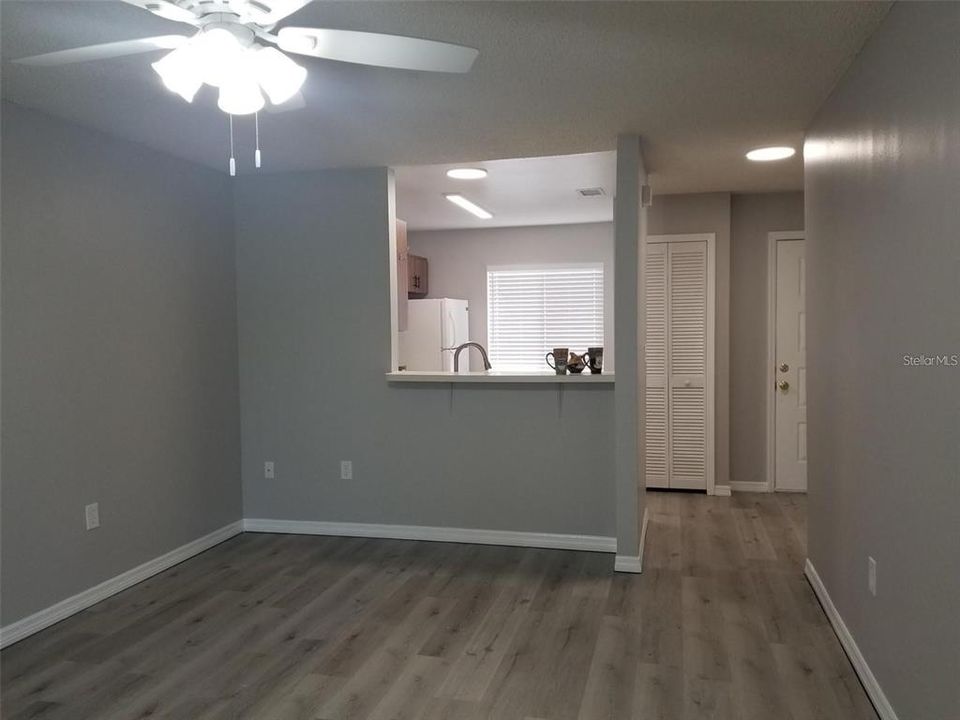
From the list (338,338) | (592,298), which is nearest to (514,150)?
(338,338)

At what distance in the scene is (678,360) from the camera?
5652mm

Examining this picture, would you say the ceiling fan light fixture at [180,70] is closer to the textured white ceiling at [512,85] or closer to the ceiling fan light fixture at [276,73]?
the ceiling fan light fixture at [276,73]

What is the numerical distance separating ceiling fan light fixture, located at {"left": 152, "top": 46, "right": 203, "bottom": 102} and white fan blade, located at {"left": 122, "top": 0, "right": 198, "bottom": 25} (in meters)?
0.10

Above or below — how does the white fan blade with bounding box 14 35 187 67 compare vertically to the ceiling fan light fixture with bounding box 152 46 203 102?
above

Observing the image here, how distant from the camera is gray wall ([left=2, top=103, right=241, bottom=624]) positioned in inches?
121

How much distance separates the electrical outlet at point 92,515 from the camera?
3.41 meters

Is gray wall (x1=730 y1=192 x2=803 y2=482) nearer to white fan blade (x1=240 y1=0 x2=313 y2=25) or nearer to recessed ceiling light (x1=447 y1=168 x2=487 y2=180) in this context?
recessed ceiling light (x1=447 y1=168 x2=487 y2=180)

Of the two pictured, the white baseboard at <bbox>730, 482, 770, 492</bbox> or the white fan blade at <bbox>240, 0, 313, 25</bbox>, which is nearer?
the white fan blade at <bbox>240, 0, 313, 25</bbox>

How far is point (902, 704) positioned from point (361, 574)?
253cm

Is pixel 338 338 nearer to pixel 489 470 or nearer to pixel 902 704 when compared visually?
pixel 489 470

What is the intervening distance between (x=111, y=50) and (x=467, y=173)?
297cm

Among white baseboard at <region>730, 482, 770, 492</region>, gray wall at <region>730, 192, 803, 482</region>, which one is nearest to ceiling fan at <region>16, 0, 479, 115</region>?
gray wall at <region>730, 192, 803, 482</region>

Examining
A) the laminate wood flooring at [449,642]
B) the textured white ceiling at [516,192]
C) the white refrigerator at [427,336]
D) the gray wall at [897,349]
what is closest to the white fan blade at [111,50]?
the gray wall at [897,349]

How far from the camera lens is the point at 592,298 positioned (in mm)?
7629
